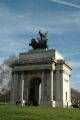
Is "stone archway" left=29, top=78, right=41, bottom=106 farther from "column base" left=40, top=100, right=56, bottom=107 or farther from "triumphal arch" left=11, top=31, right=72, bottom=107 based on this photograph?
"column base" left=40, top=100, right=56, bottom=107

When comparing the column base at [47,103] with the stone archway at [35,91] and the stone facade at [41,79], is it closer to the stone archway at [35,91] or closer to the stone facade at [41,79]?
the stone facade at [41,79]

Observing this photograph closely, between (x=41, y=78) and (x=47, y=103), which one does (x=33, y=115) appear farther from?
(x=41, y=78)

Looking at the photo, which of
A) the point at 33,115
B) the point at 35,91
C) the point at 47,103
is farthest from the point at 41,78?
the point at 33,115

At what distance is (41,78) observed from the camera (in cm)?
4653

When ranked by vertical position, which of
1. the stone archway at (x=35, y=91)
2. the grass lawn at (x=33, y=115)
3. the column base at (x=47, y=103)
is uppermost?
the stone archway at (x=35, y=91)

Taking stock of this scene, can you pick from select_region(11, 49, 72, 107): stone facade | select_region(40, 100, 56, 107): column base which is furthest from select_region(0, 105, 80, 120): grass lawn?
select_region(11, 49, 72, 107): stone facade

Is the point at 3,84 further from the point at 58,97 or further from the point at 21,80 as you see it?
the point at 58,97

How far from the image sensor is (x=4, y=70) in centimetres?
5791

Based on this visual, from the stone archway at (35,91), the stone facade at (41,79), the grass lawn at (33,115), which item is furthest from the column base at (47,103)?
the grass lawn at (33,115)

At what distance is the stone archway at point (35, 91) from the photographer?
1901 inches

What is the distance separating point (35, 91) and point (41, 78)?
412cm

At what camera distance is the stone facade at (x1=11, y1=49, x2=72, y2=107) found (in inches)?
1774

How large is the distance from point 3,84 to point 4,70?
2.94m

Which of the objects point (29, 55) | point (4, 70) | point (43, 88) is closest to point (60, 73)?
point (43, 88)
